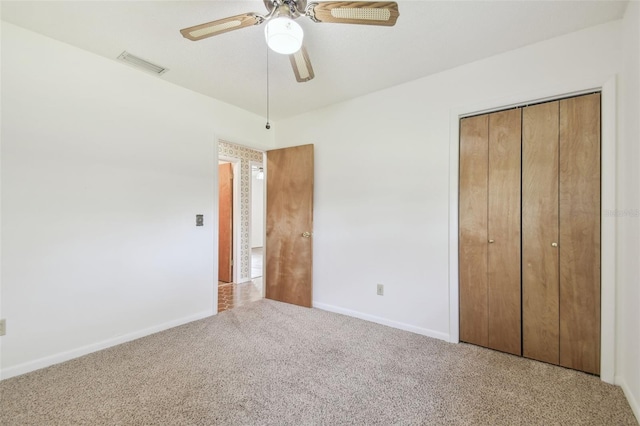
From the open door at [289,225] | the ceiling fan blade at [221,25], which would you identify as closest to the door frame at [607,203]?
the ceiling fan blade at [221,25]

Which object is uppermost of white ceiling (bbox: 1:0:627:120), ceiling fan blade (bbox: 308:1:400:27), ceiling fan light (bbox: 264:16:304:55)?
white ceiling (bbox: 1:0:627:120)

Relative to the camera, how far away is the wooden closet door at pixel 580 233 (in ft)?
6.55

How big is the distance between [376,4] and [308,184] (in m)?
2.26

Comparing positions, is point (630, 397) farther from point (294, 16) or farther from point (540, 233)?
point (294, 16)

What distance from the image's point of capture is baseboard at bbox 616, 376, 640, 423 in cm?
159

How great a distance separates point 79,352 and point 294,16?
9.74 ft

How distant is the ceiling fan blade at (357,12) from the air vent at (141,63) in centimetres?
176

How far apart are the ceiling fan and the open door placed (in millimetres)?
1918

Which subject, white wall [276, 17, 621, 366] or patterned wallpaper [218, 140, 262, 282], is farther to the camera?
patterned wallpaper [218, 140, 262, 282]

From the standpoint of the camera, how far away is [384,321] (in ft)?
9.62

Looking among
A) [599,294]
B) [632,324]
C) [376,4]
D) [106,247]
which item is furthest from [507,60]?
[106,247]

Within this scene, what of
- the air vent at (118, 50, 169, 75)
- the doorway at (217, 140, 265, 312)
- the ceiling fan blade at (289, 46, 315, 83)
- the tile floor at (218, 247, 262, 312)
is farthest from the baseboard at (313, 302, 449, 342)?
the air vent at (118, 50, 169, 75)

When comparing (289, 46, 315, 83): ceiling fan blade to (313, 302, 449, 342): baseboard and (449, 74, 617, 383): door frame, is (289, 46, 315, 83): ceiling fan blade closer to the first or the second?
(449, 74, 617, 383): door frame

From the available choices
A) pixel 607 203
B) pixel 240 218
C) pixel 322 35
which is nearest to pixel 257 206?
pixel 240 218
